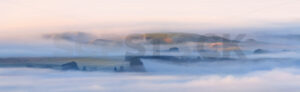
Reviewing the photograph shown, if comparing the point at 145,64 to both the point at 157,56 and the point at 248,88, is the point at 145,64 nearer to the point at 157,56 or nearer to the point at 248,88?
the point at 157,56

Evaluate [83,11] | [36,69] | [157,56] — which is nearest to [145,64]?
[157,56]

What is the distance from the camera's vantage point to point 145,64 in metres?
1.37

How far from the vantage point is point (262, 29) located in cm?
136

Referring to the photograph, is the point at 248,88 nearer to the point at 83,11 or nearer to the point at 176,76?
the point at 176,76

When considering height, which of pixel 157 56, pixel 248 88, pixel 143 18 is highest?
pixel 143 18

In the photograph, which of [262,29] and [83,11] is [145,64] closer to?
[83,11]

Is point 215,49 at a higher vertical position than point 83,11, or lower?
lower

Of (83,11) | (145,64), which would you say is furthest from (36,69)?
(145,64)

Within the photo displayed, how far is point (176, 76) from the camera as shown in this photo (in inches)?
54.2

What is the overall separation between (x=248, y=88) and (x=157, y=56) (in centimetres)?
37

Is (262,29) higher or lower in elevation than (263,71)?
higher

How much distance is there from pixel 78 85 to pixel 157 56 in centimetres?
31

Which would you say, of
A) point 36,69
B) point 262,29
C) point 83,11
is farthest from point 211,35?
point 36,69

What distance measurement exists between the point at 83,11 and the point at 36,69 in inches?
10.8
